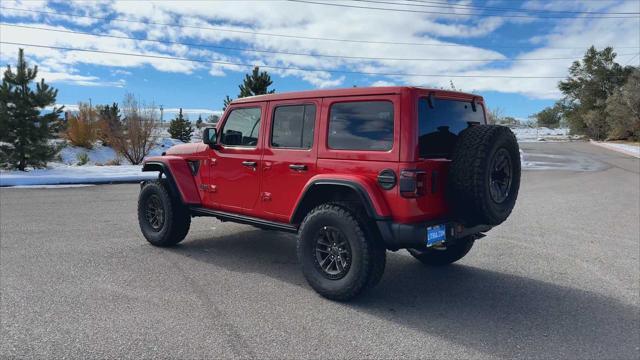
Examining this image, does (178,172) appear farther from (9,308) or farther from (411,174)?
(411,174)

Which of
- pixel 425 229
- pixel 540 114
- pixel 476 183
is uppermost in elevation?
pixel 540 114

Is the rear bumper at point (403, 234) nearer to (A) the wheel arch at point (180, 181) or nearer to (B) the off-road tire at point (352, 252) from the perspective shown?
(B) the off-road tire at point (352, 252)

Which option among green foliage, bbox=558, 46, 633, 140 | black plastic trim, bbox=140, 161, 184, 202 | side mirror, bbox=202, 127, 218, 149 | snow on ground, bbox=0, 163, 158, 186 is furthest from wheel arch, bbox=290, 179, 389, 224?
green foliage, bbox=558, 46, 633, 140

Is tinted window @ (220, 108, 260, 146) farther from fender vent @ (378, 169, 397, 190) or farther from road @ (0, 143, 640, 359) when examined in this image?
fender vent @ (378, 169, 397, 190)

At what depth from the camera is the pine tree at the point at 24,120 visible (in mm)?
14625

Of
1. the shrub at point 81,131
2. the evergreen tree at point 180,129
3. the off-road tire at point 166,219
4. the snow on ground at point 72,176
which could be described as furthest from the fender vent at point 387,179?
the evergreen tree at point 180,129

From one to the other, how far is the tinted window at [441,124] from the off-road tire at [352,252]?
Answer: 857 millimetres

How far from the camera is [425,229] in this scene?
370 cm

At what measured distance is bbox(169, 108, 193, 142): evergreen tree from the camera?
30.3 metres

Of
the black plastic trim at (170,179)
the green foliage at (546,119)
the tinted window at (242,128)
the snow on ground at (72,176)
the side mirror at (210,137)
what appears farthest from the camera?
the green foliage at (546,119)

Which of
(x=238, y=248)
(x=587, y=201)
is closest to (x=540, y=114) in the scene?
(x=587, y=201)

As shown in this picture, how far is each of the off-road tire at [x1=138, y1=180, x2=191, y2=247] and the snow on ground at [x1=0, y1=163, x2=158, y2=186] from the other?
27.0 ft

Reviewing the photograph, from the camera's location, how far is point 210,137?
530cm

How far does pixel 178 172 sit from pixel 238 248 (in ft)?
4.19
